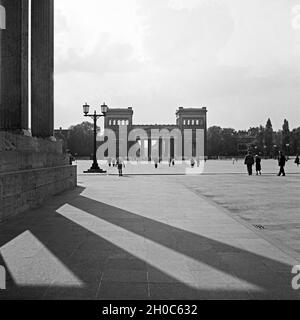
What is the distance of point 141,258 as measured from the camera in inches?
224

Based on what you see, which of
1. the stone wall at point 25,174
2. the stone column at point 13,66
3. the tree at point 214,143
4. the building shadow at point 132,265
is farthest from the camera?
the tree at point 214,143

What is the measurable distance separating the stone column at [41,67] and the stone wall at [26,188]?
79.6 inches

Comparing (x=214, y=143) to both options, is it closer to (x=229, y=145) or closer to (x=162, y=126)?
(x=229, y=145)

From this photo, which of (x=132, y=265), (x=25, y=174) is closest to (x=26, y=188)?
(x=25, y=174)

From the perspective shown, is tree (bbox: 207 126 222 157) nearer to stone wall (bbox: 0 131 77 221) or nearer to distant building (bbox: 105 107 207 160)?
distant building (bbox: 105 107 207 160)

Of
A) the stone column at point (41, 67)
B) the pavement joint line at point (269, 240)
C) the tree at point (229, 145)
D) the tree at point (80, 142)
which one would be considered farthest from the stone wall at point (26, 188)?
the tree at point (229, 145)

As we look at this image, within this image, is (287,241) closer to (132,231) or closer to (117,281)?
(132,231)

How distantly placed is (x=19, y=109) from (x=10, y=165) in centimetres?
240

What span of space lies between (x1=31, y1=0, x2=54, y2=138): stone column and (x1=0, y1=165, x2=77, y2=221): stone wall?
2.02 meters

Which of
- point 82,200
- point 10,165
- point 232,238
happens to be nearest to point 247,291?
point 232,238

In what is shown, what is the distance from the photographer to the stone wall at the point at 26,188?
8965 millimetres

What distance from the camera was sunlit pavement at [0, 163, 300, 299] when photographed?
4.35m

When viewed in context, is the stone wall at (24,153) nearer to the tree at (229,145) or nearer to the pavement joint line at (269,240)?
the pavement joint line at (269,240)

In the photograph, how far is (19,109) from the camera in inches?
460
